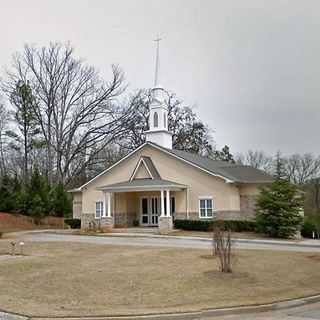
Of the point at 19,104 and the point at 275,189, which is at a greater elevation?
the point at 19,104

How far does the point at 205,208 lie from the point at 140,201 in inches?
229

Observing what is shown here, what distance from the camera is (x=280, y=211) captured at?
92.6ft

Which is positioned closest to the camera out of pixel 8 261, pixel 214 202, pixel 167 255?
pixel 8 261

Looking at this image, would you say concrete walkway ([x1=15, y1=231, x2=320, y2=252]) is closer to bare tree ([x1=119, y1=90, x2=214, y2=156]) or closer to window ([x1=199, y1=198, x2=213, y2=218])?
window ([x1=199, y1=198, x2=213, y2=218])

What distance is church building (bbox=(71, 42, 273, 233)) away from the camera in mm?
32778

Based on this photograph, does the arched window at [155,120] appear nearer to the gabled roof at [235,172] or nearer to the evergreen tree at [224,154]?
the gabled roof at [235,172]

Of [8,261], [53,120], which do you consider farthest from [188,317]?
[53,120]

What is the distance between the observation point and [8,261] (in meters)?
15.5

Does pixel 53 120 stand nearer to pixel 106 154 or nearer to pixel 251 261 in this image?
pixel 106 154

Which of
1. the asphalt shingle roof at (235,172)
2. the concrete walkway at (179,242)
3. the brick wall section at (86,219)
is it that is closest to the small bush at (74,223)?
the brick wall section at (86,219)

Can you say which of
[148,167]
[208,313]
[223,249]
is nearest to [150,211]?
[148,167]

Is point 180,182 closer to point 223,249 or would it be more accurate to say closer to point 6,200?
point 6,200

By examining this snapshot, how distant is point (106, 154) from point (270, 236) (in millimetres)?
31270

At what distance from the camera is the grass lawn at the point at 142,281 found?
32.2 feet
